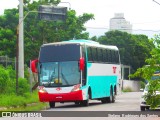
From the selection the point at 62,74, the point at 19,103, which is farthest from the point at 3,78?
the point at 62,74

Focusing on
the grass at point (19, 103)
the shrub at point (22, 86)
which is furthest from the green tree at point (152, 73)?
the shrub at point (22, 86)

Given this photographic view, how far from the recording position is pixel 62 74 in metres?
29.9

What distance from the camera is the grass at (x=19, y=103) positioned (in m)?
28.9

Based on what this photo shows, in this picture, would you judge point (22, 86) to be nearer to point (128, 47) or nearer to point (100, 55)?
point (100, 55)

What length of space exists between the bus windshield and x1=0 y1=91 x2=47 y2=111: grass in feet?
5.35

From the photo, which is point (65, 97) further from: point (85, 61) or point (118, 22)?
point (118, 22)

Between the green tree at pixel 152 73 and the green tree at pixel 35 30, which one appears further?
the green tree at pixel 35 30

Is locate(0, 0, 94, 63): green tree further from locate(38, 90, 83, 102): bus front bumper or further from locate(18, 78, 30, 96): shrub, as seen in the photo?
locate(38, 90, 83, 102): bus front bumper

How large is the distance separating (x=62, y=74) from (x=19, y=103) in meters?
3.03

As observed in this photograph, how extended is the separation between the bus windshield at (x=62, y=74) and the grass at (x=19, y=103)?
5.35 feet

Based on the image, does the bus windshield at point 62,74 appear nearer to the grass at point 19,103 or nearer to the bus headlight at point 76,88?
the bus headlight at point 76,88

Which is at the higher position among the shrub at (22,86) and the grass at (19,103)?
the shrub at (22,86)

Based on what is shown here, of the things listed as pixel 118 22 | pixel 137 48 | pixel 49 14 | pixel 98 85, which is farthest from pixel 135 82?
pixel 98 85

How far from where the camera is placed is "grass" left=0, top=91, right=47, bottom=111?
28875 millimetres
